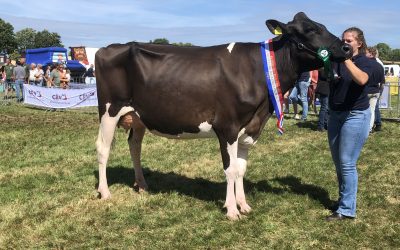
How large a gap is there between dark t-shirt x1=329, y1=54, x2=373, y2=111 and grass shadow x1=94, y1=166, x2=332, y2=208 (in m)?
1.48

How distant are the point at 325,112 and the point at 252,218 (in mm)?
7159

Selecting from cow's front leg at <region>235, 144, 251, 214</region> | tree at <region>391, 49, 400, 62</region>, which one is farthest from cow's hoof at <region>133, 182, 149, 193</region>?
tree at <region>391, 49, 400, 62</region>

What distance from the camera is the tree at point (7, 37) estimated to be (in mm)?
108062

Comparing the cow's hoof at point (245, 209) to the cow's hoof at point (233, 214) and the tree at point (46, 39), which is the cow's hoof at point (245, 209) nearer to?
the cow's hoof at point (233, 214)

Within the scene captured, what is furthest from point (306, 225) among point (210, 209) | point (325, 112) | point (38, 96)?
point (38, 96)

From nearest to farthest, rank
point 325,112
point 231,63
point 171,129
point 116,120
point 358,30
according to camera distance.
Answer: point 358,30, point 231,63, point 171,129, point 116,120, point 325,112

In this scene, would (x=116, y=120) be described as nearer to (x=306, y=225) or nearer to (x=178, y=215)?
(x=178, y=215)

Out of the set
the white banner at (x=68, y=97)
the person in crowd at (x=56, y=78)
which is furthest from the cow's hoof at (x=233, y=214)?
the person in crowd at (x=56, y=78)

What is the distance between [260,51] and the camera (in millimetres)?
5305

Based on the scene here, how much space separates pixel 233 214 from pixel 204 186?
144cm

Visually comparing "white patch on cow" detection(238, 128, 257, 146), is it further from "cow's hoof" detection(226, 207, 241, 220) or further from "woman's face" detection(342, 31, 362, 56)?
"woman's face" detection(342, 31, 362, 56)

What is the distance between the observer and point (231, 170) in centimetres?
531

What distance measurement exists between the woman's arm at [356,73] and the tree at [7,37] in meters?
116

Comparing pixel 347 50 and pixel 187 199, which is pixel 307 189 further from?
pixel 347 50
